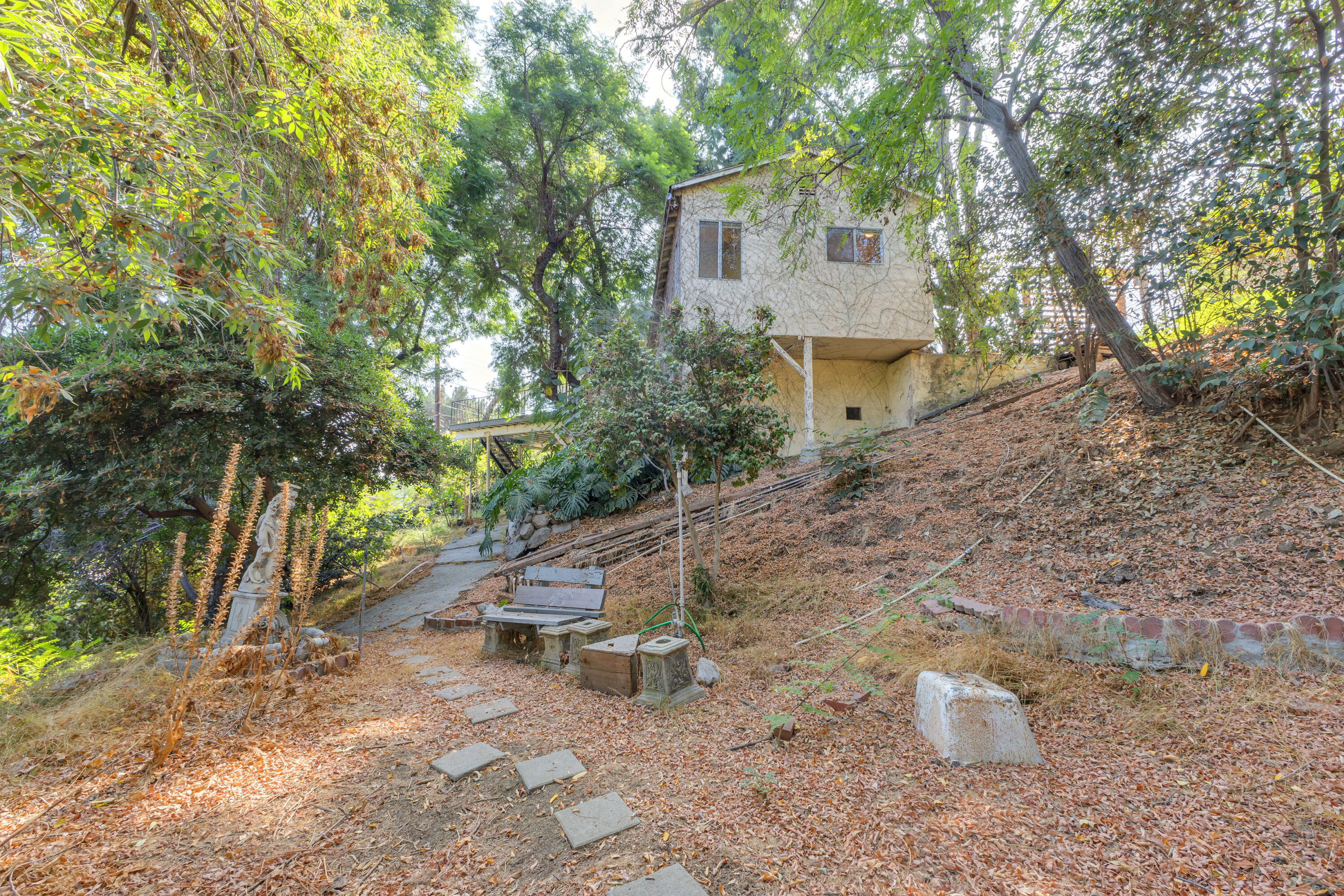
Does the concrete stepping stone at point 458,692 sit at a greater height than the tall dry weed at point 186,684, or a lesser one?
lesser

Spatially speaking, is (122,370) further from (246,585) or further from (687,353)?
(687,353)

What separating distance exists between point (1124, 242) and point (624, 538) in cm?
664

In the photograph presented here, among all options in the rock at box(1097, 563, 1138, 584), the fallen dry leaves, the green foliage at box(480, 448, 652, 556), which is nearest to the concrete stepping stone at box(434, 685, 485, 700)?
the fallen dry leaves

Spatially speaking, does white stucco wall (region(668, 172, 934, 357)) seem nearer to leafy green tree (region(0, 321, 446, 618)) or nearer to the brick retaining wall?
leafy green tree (region(0, 321, 446, 618))

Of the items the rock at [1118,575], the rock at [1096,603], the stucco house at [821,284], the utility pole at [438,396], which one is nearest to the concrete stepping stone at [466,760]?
the rock at [1096,603]

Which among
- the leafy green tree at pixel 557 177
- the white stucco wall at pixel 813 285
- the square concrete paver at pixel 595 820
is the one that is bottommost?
the square concrete paver at pixel 595 820

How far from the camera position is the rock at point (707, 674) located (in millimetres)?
3787

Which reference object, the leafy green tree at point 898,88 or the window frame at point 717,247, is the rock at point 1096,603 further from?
the window frame at point 717,247

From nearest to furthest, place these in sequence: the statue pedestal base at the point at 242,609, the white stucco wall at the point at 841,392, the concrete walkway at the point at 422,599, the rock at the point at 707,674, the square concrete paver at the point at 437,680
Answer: the rock at the point at 707,674 < the square concrete paver at the point at 437,680 < the statue pedestal base at the point at 242,609 < the concrete walkway at the point at 422,599 < the white stucco wall at the point at 841,392

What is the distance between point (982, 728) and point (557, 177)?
1665 cm

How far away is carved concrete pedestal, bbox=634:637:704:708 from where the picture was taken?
3531 millimetres

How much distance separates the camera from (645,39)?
6324mm

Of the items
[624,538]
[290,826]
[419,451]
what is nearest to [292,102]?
[290,826]

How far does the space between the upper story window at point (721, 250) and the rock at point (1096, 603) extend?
864 cm
